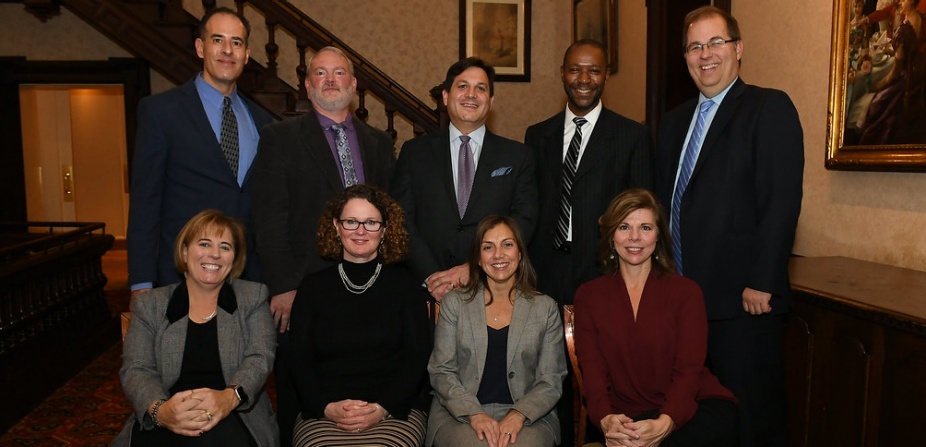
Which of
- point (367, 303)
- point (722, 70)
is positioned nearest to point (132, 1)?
point (367, 303)

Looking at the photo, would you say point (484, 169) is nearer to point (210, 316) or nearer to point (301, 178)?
point (301, 178)

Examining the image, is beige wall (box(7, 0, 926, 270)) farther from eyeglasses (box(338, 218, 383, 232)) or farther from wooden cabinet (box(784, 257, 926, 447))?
eyeglasses (box(338, 218, 383, 232))

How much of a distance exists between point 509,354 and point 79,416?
9.18 ft

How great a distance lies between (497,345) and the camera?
255cm

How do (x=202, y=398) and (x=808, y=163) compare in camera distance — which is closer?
(x=202, y=398)

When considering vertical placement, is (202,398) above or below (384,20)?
below

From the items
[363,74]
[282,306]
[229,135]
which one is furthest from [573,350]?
[363,74]

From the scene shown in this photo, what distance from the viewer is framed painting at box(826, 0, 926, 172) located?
9.48ft

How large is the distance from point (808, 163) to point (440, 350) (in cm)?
235

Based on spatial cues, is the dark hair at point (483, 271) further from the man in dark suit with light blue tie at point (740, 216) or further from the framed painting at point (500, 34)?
the framed painting at point (500, 34)

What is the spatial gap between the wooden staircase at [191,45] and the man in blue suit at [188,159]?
2.94m

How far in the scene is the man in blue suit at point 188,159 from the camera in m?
2.69

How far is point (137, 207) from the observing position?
105 inches

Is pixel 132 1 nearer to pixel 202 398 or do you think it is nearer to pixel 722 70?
pixel 202 398
